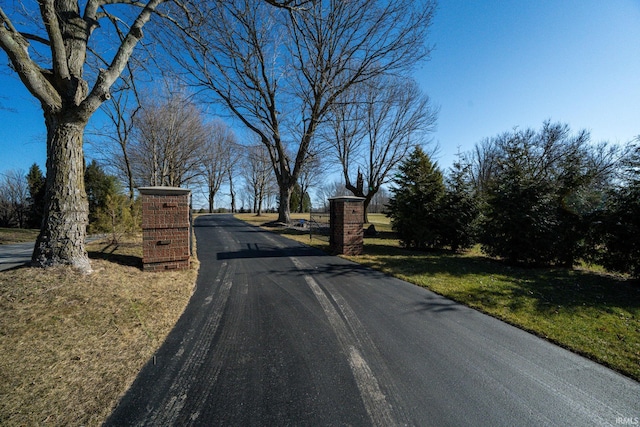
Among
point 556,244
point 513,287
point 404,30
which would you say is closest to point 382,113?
point 404,30

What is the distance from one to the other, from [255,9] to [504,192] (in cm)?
1270

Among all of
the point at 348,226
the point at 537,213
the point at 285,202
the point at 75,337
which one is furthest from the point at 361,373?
the point at 285,202

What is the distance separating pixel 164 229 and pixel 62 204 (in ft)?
5.22

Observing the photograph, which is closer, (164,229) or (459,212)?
(164,229)

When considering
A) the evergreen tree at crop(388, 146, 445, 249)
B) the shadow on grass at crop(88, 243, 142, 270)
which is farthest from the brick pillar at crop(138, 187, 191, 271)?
the evergreen tree at crop(388, 146, 445, 249)

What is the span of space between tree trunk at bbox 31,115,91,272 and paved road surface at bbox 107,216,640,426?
7.67 ft

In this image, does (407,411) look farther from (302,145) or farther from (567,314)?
(302,145)

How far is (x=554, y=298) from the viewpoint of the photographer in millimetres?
4574

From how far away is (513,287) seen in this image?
5.16 metres

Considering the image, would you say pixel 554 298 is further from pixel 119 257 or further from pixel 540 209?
pixel 119 257

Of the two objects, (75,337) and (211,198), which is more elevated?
(211,198)

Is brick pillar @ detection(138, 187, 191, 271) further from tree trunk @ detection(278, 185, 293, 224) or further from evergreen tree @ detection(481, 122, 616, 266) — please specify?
tree trunk @ detection(278, 185, 293, 224)

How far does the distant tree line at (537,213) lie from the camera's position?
6.04 m

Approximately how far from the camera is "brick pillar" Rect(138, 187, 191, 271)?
5.12 m
